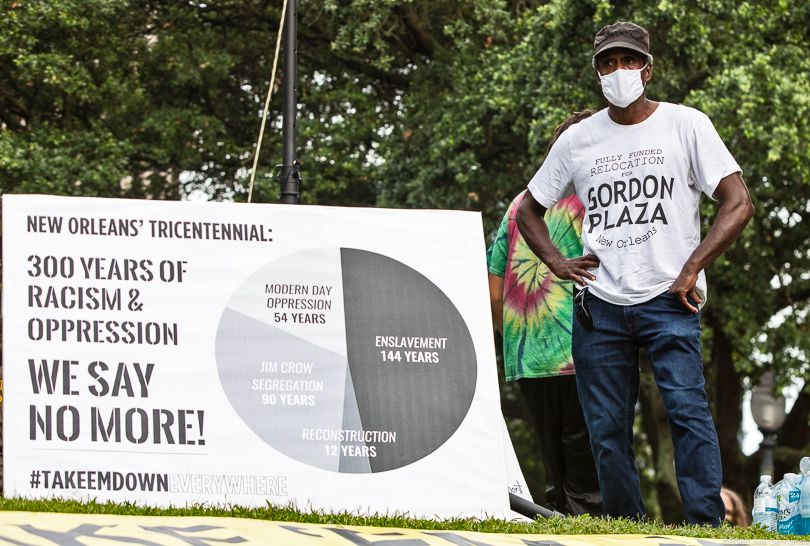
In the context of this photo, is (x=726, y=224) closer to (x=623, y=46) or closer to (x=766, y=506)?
(x=623, y=46)

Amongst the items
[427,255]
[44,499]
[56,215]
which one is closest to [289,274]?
[427,255]

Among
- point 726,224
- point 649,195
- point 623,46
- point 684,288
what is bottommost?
point 684,288

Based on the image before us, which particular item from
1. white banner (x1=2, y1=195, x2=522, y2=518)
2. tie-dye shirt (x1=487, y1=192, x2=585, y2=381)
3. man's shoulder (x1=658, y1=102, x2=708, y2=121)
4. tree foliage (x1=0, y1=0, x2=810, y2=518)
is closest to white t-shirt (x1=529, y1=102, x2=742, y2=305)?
man's shoulder (x1=658, y1=102, x2=708, y2=121)

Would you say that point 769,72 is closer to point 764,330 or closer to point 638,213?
point 764,330

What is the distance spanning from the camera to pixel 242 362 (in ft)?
14.0

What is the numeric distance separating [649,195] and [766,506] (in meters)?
1.54

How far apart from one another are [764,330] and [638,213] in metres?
10.3

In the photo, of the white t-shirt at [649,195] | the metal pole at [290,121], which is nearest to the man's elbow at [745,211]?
the white t-shirt at [649,195]

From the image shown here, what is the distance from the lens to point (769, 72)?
11.2 meters

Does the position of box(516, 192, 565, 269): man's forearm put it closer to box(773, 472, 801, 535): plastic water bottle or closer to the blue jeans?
the blue jeans

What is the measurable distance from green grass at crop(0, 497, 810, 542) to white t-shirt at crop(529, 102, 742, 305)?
3.07ft

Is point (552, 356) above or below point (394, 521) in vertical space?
above

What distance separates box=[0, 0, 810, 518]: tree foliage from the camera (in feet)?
38.3

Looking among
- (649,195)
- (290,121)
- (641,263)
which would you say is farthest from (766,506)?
(290,121)
